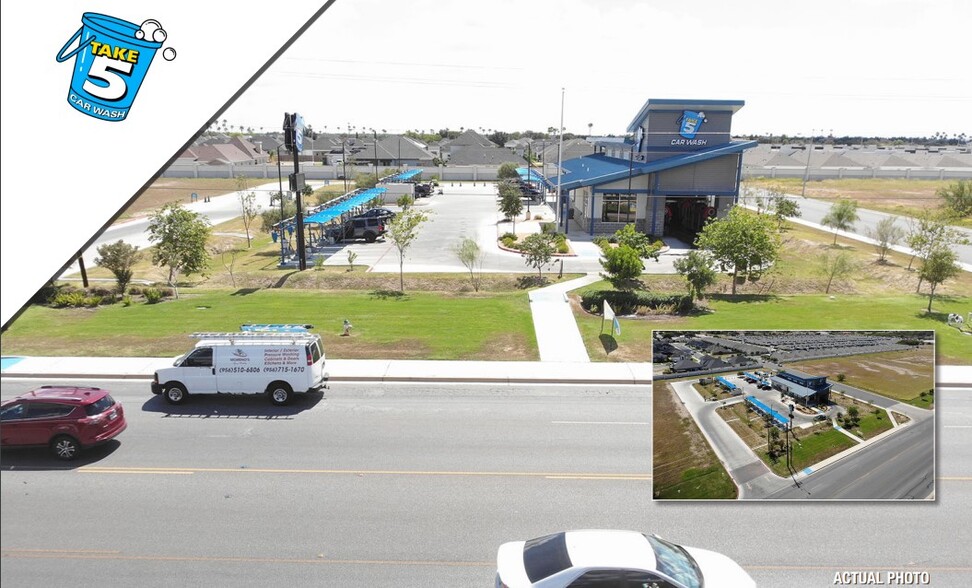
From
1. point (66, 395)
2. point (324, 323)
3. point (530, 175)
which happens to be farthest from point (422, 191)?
point (66, 395)

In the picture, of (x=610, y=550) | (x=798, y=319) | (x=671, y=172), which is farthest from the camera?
(x=671, y=172)

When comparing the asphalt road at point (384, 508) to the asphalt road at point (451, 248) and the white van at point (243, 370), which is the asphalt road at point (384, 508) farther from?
the asphalt road at point (451, 248)

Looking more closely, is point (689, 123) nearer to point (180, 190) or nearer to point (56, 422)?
point (56, 422)

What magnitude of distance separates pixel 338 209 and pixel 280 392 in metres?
27.8

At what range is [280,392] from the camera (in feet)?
52.1

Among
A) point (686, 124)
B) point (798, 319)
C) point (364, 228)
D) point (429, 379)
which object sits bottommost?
point (429, 379)

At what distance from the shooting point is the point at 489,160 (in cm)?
10475

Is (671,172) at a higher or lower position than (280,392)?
higher

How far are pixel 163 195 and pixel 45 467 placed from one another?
7450 centimetres

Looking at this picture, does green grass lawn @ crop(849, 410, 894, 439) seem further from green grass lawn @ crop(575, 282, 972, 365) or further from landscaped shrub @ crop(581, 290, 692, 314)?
landscaped shrub @ crop(581, 290, 692, 314)

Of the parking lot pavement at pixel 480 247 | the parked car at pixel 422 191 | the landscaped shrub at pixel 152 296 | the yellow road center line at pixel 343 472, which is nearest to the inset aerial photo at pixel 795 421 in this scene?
the yellow road center line at pixel 343 472

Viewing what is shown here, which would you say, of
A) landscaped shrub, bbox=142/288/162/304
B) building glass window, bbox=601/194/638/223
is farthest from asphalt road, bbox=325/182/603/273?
landscaped shrub, bbox=142/288/162/304

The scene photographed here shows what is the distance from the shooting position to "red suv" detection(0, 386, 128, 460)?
1224 centimetres

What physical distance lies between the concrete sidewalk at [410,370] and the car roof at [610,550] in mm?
9269
